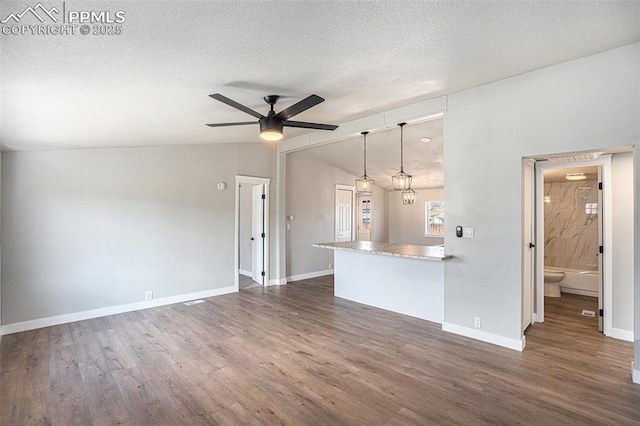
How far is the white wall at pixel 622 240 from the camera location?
3482 millimetres

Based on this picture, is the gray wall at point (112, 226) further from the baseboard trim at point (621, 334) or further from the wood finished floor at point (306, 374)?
the baseboard trim at point (621, 334)

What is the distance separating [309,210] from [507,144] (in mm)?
4485

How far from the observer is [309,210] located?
23.4 feet

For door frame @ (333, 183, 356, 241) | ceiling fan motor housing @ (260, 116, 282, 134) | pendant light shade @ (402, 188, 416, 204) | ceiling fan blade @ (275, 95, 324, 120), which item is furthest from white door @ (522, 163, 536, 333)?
door frame @ (333, 183, 356, 241)

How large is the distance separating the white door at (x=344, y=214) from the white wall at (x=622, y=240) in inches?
200

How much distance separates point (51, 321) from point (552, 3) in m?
6.07

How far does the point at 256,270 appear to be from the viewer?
21.7ft

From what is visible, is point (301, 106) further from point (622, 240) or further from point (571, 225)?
point (571, 225)

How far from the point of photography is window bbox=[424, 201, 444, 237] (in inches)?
317

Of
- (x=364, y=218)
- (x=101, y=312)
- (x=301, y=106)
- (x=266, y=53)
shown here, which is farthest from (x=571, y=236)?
(x=101, y=312)

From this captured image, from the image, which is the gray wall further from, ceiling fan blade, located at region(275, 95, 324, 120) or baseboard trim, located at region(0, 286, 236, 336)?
ceiling fan blade, located at region(275, 95, 324, 120)

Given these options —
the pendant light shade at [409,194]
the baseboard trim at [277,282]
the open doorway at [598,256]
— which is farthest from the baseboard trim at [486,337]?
the baseboard trim at [277,282]

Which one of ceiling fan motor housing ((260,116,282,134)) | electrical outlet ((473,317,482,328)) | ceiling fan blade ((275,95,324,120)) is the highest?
ceiling fan blade ((275,95,324,120))

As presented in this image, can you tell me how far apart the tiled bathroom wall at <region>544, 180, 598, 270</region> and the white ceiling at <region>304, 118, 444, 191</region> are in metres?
2.23
